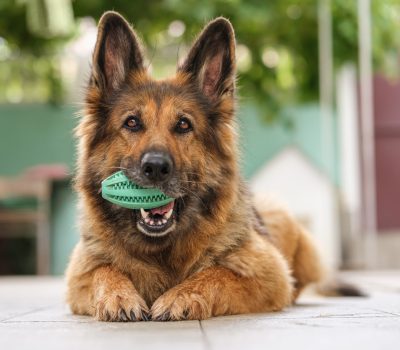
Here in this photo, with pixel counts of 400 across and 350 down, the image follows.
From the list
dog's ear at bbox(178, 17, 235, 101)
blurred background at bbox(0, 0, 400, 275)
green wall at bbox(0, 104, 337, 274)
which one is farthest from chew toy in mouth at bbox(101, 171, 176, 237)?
green wall at bbox(0, 104, 337, 274)

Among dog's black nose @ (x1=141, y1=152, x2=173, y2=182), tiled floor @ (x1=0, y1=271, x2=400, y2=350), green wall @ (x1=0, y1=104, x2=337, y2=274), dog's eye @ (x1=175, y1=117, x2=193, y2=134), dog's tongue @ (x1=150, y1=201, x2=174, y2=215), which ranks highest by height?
green wall @ (x1=0, y1=104, x2=337, y2=274)

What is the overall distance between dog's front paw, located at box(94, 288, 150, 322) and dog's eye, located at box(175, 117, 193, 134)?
0.92 meters

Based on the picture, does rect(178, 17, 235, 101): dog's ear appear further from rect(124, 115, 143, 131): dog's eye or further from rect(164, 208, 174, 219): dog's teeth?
rect(164, 208, 174, 219): dog's teeth

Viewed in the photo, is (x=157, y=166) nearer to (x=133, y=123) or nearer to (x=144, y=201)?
(x=144, y=201)

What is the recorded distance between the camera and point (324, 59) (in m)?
12.0

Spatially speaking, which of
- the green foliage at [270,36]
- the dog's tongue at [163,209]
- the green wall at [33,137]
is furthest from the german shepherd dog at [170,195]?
the green wall at [33,137]

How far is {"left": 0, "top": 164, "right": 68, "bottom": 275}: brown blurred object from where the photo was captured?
11.0 meters

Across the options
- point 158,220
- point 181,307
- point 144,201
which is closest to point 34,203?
point 158,220

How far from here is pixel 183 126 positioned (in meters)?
3.98

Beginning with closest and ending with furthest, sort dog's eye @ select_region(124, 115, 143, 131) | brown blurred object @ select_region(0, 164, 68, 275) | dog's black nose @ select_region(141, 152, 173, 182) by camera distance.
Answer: dog's black nose @ select_region(141, 152, 173, 182)
dog's eye @ select_region(124, 115, 143, 131)
brown blurred object @ select_region(0, 164, 68, 275)

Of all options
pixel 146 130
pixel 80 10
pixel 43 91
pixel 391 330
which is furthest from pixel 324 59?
pixel 391 330

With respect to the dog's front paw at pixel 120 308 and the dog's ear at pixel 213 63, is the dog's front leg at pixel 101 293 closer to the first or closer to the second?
the dog's front paw at pixel 120 308

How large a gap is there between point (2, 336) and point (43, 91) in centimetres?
1055

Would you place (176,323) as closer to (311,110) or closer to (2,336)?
(2,336)
